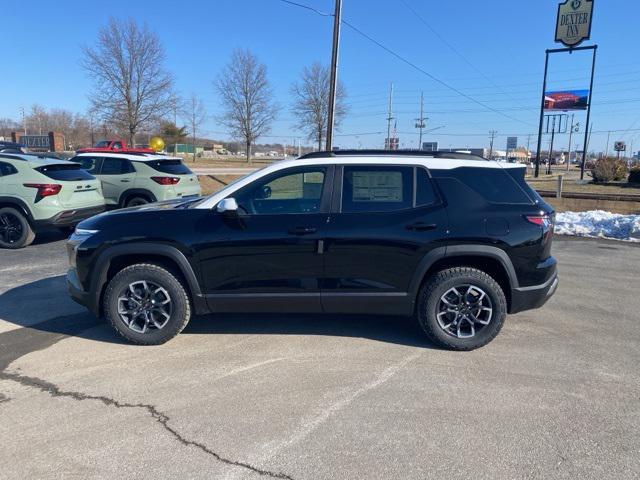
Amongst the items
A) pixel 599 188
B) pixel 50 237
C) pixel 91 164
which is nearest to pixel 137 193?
pixel 91 164

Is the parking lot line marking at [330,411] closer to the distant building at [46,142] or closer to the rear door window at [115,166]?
the rear door window at [115,166]

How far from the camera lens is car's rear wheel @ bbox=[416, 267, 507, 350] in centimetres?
409

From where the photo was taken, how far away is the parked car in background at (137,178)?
10.5m

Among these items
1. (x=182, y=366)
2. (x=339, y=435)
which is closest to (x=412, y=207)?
(x=339, y=435)

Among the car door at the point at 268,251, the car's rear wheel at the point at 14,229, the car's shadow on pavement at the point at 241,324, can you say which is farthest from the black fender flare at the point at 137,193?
the car door at the point at 268,251

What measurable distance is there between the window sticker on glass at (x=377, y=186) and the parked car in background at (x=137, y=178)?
7.29 metres

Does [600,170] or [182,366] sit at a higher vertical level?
[600,170]

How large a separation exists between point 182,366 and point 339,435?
5.22 ft

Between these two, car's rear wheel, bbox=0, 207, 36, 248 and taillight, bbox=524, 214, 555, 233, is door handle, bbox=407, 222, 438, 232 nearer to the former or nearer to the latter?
taillight, bbox=524, 214, 555, 233

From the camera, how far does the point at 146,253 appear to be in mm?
4109

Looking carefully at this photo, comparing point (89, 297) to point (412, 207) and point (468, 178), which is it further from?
point (468, 178)

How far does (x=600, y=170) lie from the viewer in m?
28.2

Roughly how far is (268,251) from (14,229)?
6489 millimetres

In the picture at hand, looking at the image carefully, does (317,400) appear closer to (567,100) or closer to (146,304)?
(146,304)
